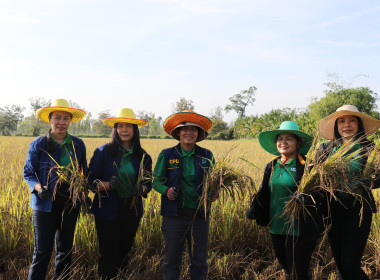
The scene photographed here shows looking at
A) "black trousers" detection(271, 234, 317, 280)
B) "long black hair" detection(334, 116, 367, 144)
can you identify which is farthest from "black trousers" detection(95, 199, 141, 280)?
"long black hair" detection(334, 116, 367, 144)

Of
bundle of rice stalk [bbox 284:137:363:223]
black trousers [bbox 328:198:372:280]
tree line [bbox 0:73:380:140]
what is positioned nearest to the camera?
bundle of rice stalk [bbox 284:137:363:223]

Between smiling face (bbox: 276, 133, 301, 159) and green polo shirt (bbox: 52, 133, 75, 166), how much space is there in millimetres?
1747

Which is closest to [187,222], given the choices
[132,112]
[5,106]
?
[132,112]

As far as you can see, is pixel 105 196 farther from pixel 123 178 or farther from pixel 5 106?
pixel 5 106

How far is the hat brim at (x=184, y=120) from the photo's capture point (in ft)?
8.04

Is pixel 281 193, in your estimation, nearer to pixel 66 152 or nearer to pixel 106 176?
pixel 106 176

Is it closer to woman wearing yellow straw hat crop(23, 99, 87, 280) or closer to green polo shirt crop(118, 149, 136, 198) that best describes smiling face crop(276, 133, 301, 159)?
green polo shirt crop(118, 149, 136, 198)

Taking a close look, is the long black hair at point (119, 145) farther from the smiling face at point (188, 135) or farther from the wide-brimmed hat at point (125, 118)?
the smiling face at point (188, 135)

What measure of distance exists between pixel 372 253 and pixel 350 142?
146 centimetres

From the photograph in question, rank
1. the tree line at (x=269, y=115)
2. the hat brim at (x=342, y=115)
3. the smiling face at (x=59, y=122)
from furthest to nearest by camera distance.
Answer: the tree line at (x=269, y=115) → the hat brim at (x=342, y=115) → the smiling face at (x=59, y=122)

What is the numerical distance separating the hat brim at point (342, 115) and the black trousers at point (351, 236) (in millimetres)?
702

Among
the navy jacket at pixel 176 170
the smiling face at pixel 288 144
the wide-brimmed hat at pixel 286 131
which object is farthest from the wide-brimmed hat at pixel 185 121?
the smiling face at pixel 288 144

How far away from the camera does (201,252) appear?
228 cm

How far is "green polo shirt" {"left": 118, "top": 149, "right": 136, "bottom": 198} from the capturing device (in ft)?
8.05
